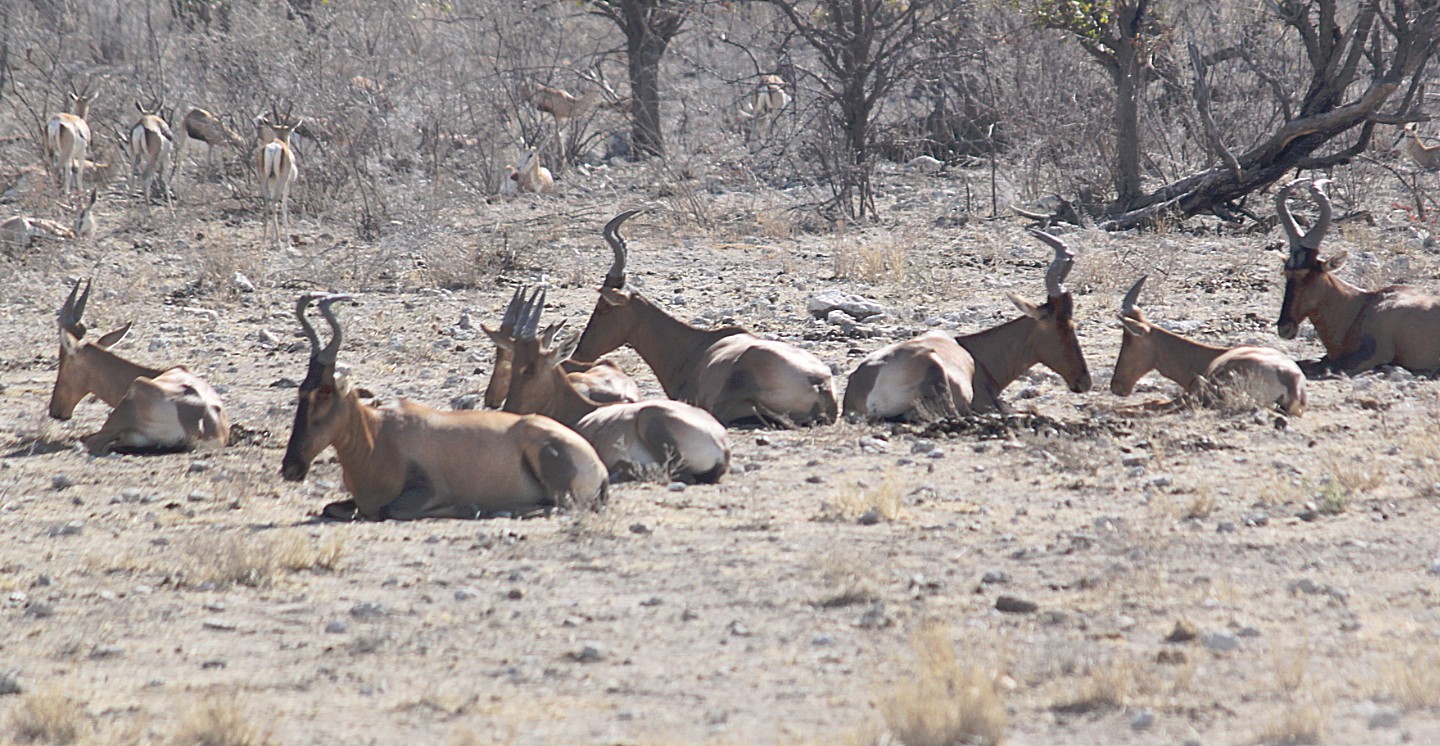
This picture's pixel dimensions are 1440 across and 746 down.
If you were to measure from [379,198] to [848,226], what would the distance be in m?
5.16

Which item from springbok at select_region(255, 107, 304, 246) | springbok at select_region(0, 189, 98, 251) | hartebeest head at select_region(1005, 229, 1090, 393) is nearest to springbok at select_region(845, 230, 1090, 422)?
→ hartebeest head at select_region(1005, 229, 1090, 393)

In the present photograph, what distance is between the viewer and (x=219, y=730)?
4363mm

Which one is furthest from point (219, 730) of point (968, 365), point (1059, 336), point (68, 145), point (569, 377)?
point (68, 145)

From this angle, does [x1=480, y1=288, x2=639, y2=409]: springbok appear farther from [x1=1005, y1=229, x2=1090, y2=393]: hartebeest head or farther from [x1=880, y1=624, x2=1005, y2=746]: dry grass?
[x1=880, y1=624, x2=1005, y2=746]: dry grass

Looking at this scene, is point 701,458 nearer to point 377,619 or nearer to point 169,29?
point 377,619

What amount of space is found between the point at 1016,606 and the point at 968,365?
452 cm

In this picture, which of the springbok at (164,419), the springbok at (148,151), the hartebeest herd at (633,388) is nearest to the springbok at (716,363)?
the hartebeest herd at (633,388)

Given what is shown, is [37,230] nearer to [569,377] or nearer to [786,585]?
[569,377]

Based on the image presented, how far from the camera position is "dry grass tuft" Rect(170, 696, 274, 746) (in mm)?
4352

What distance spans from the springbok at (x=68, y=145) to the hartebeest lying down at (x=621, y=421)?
39.7 feet

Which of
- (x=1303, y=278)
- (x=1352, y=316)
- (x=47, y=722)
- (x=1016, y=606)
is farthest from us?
(x=1303, y=278)

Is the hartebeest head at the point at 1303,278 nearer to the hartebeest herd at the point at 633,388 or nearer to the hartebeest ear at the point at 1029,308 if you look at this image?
the hartebeest herd at the point at 633,388

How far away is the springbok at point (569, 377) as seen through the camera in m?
9.19

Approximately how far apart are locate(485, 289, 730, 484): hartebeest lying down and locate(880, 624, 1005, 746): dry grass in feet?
11.3
